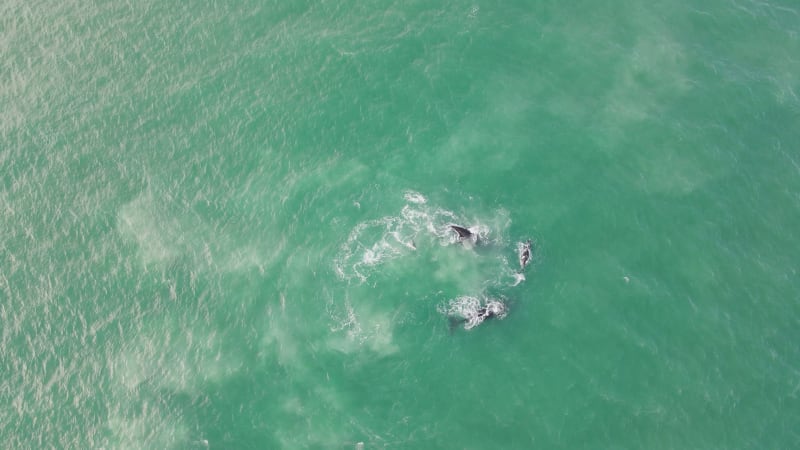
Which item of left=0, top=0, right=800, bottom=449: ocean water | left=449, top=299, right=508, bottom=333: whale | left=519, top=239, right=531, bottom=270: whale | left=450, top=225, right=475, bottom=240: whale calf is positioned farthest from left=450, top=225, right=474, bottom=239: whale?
left=449, top=299, right=508, bottom=333: whale

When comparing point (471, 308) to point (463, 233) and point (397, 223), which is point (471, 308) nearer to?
point (463, 233)

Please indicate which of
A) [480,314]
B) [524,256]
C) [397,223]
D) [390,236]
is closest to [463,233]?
[524,256]

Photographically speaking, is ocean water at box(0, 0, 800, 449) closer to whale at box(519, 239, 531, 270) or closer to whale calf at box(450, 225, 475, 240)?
whale calf at box(450, 225, 475, 240)

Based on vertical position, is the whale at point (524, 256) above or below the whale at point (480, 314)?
above

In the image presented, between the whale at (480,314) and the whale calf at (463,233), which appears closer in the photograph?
the whale at (480,314)

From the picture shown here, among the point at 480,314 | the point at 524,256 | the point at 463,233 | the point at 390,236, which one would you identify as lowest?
the point at 480,314

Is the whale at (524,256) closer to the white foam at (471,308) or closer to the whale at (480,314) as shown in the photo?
the white foam at (471,308)

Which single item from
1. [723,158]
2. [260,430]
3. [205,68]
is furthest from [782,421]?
[205,68]

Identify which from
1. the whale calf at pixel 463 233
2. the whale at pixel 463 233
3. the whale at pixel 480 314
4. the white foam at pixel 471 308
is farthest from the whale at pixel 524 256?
the whale at pixel 463 233

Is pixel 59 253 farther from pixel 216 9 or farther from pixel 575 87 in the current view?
pixel 575 87
